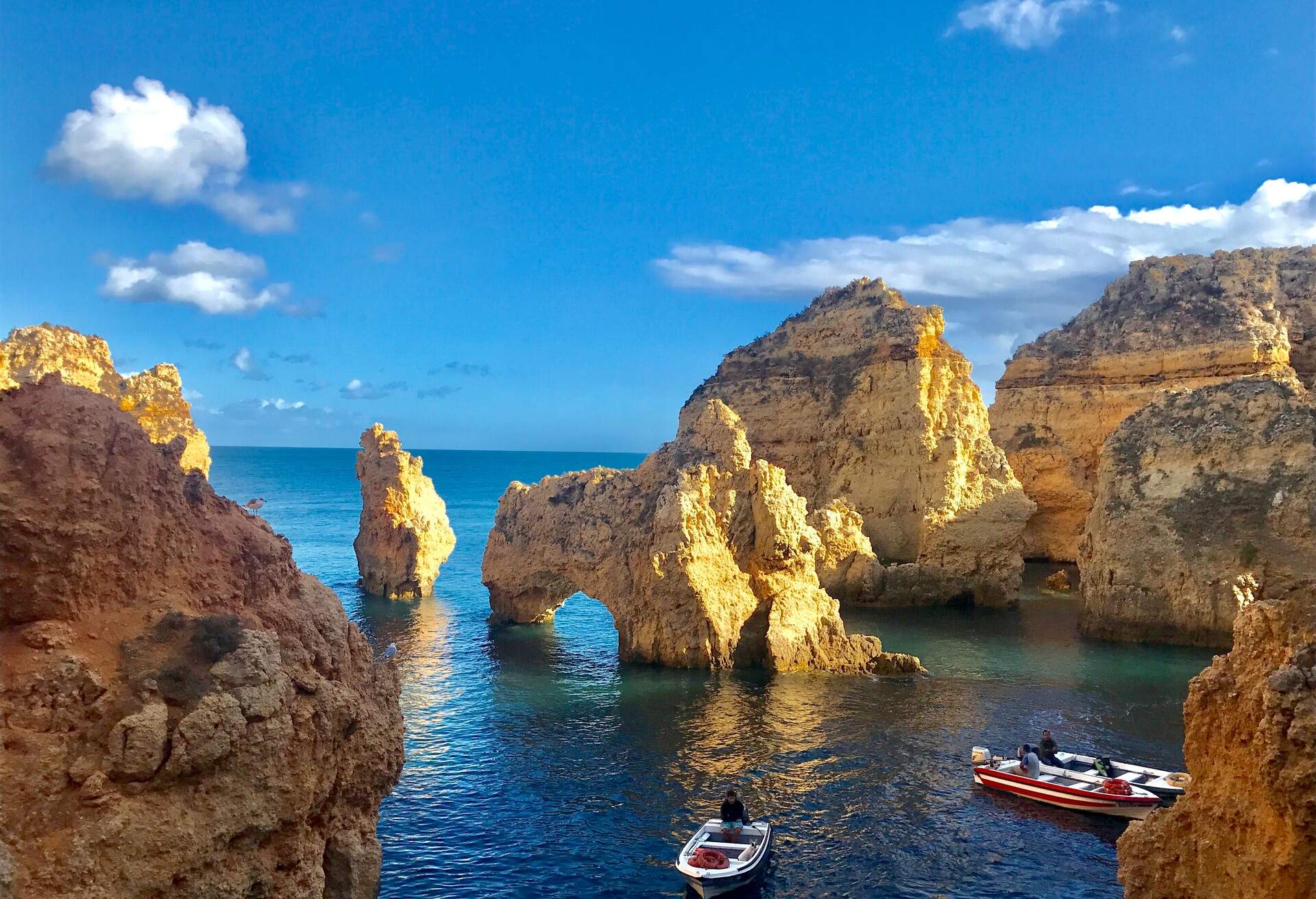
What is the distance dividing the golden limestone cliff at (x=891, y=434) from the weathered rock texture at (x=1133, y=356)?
10853mm

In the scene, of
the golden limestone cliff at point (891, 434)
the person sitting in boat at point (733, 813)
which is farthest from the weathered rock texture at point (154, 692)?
the golden limestone cliff at point (891, 434)

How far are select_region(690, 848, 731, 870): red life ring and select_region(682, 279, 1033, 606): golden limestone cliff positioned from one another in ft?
107

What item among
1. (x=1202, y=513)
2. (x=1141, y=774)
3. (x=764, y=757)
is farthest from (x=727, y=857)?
(x=1202, y=513)

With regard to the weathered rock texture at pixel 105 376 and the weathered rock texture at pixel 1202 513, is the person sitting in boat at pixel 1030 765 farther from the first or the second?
the weathered rock texture at pixel 105 376

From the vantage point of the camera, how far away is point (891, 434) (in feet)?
173

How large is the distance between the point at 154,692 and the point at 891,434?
157 feet

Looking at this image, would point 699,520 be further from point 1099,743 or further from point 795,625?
point 1099,743

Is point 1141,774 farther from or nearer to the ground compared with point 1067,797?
farther from the ground

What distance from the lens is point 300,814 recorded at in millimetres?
9648

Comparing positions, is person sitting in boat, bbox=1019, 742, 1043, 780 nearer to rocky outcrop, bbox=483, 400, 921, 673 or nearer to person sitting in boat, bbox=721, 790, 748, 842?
person sitting in boat, bbox=721, 790, 748, 842

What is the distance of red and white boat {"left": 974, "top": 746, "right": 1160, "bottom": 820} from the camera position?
66.3 feet

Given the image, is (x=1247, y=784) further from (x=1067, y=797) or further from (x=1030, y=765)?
(x=1030, y=765)

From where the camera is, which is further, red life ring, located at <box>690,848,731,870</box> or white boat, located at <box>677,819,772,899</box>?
red life ring, located at <box>690,848,731,870</box>

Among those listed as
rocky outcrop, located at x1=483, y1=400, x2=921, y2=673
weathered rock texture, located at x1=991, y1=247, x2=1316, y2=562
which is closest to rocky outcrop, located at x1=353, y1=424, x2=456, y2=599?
rocky outcrop, located at x1=483, y1=400, x2=921, y2=673
